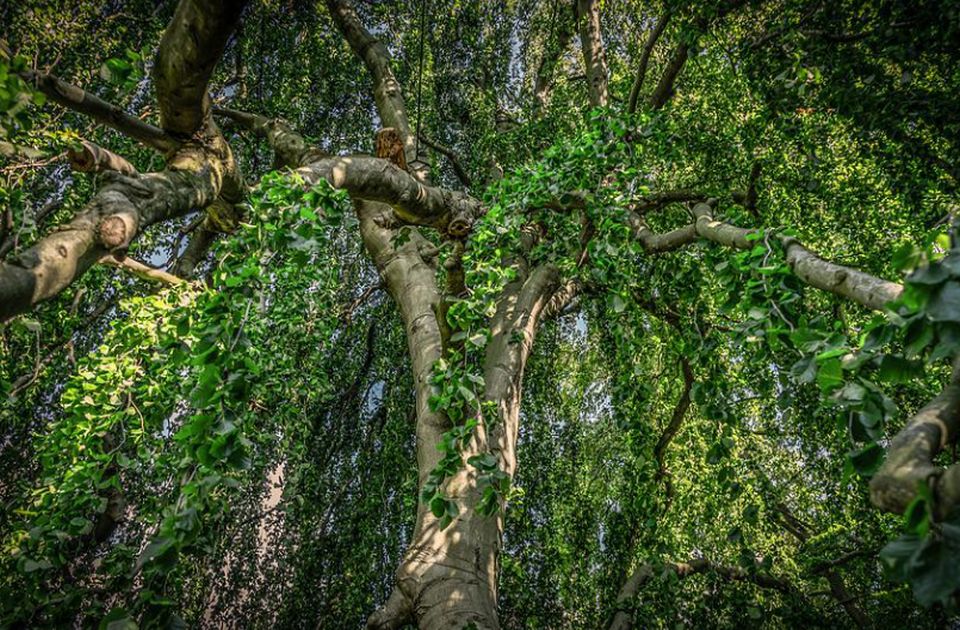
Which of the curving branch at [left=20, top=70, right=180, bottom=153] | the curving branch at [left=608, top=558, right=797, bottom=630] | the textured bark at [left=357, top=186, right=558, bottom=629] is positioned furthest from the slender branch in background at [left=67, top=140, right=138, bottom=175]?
the curving branch at [left=608, top=558, right=797, bottom=630]

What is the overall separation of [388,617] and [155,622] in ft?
3.49

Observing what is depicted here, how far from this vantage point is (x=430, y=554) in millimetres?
1878

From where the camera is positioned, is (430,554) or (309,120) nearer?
(430,554)

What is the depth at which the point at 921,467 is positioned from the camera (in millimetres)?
645

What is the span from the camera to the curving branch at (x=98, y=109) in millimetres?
1703

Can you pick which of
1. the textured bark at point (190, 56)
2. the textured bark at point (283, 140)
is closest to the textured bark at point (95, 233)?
the textured bark at point (190, 56)

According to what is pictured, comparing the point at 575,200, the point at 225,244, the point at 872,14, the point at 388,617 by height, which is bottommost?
the point at 388,617

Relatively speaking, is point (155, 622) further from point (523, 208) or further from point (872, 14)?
point (872, 14)

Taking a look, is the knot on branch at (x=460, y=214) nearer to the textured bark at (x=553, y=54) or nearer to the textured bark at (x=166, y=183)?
the textured bark at (x=166, y=183)

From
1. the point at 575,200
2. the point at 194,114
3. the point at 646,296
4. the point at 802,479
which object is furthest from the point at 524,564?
the point at 802,479

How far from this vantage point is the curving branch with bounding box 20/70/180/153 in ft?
5.59

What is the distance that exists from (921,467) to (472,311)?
45.0 inches

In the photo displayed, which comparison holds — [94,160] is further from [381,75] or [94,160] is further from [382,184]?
[381,75]

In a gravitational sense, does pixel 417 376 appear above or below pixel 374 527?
above
